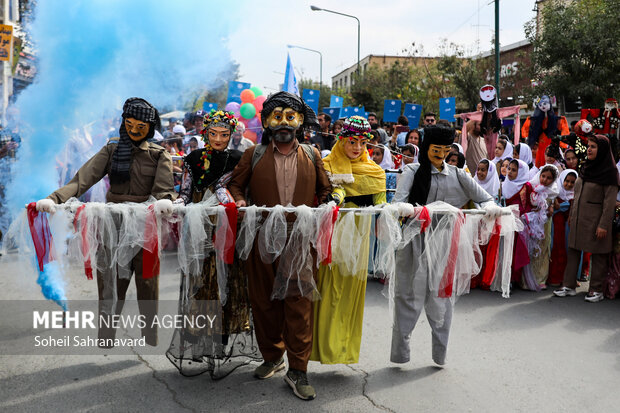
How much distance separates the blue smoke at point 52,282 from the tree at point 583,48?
15098 millimetres

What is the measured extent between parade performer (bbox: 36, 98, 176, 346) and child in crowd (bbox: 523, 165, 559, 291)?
484 centimetres

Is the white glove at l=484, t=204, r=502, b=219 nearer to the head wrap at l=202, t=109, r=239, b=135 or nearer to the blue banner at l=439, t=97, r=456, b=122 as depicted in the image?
the head wrap at l=202, t=109, r=239, b=135

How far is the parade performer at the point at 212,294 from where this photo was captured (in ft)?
13.3

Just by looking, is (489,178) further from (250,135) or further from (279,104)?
(250,135)

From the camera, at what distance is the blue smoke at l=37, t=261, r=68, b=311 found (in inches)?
190

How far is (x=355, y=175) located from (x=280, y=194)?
0.93 meters

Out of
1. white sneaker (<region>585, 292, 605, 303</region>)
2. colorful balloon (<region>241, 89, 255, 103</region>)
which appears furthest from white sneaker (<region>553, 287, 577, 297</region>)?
colorful balloon (<region>241, 89, 255, 103</region>)

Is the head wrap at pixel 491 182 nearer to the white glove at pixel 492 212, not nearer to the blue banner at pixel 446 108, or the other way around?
the white glove at pixel 492 212

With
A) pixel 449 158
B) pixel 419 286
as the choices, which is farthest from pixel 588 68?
pixel 419 286

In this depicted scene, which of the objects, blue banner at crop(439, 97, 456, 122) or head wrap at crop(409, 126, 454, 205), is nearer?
head wrap at crop(409, 126, 454, 205)

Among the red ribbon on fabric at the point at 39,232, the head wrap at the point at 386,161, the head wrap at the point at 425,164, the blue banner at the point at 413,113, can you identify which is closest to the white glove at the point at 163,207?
the red ribbon on fabric at the point at 39,232

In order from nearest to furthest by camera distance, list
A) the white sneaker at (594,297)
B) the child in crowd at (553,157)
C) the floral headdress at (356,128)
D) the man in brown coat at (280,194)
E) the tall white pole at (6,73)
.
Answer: the man in brown coat at (280,194) < the floral headdress at (356,128) < the white sneaker at (594,297) < the tall white pole at (6,73) < the child in crowd at (553,157)

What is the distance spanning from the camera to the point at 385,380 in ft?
13.3

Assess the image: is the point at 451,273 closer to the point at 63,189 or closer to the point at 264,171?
the point at 264,171
